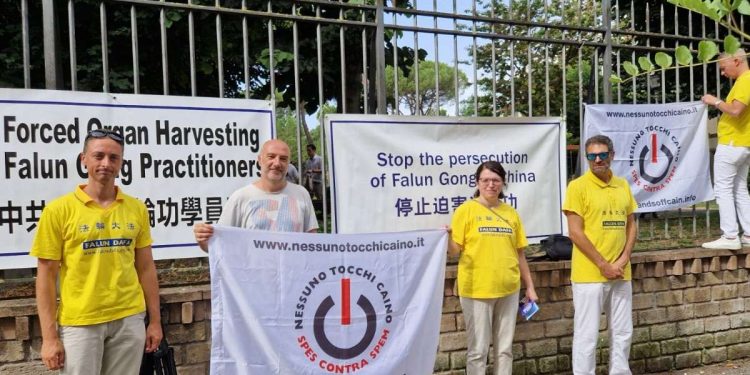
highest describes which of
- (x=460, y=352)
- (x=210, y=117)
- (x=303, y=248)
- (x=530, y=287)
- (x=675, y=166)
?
(x=210, y=117)

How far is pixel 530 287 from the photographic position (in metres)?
4.19

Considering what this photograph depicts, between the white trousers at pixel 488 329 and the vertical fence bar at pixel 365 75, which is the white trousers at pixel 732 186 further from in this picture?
the vertical fence bar at pixel 365 75

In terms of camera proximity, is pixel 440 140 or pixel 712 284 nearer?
pixel 440 140

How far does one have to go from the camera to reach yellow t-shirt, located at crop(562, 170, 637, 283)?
426 cm

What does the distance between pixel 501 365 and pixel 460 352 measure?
1.93ft

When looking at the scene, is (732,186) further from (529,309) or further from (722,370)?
(529,309)

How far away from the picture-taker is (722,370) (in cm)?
547

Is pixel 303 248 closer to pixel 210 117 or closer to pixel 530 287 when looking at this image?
pixel 210 117

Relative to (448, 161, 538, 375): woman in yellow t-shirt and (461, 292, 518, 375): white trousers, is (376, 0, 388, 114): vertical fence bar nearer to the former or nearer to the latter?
(448, 161, 538, 375): woman in yellow t-shirt

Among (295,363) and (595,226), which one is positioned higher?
(595,226)

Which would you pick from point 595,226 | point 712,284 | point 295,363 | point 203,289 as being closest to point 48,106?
point 203,289

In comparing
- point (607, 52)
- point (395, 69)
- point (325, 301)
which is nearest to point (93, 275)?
point (325, 301)

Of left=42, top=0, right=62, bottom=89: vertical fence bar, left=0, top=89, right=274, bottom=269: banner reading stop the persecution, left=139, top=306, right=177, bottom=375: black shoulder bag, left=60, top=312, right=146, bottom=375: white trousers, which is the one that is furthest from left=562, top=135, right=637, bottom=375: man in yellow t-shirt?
left=42, top=0, right=62, bottom=89: vertical fence bar

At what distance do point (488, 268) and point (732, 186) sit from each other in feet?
9.21
